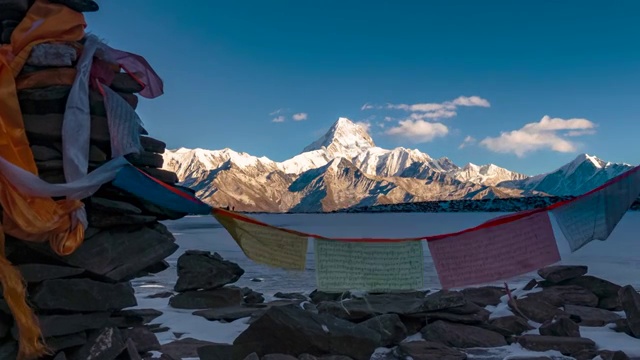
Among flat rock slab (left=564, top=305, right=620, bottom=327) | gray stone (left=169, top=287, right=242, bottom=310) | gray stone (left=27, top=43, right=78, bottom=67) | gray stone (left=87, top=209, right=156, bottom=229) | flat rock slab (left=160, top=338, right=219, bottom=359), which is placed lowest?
gray stone (left=169, top=287, right=242, bottom=310)

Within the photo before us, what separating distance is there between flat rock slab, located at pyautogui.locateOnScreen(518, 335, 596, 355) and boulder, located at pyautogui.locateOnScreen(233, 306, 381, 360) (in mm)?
3154

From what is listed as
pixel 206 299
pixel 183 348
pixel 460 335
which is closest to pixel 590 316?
pixel 460 335

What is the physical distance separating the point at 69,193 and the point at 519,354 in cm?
835

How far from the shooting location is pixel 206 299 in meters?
16.3

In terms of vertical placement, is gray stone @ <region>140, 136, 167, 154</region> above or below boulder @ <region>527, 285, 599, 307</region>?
above

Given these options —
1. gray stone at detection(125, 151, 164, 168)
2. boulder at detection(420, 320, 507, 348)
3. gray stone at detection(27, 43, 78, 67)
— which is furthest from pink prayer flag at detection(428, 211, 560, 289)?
gray stone at detection(27, 43, 78, 67)

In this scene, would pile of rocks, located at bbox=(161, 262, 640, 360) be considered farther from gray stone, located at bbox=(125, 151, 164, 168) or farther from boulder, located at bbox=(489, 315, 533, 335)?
gray stone, located at bbox=(125, 151, 164, 168)

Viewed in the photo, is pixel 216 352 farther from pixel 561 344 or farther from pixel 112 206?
pixel 561 344

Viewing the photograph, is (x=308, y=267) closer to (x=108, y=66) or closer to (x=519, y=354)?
(x=519, y=354)

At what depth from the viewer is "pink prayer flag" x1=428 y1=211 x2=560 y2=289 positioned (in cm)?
811

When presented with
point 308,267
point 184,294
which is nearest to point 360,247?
point 184,294

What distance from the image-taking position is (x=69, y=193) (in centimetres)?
633

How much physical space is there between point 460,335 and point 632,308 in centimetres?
391

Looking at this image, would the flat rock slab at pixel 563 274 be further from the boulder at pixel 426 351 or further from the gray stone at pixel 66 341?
the gray stone at pixel 66 341
